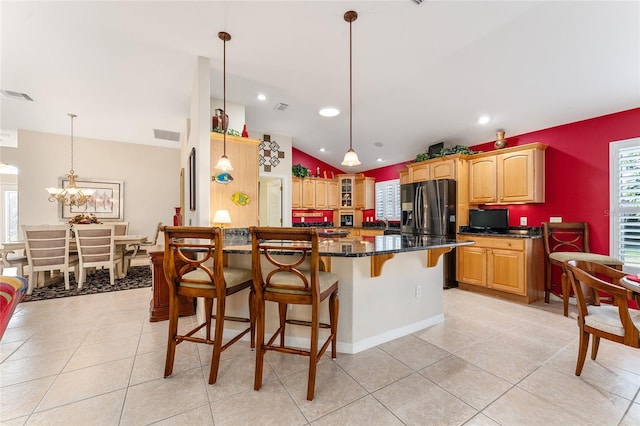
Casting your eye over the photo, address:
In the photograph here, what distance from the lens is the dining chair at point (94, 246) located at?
4.16m

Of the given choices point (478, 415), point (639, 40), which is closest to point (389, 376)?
point (478, 415)

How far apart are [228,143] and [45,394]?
287 centimetres

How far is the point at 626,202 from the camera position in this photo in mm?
3223

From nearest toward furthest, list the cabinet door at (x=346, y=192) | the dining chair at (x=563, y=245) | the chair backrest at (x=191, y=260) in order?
the chair backrest at (x=191, y=260), the dining chair at (x=563, y=245), the cabinet door at (x=346, y=192)

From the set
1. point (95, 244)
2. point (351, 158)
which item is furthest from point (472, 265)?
point (95, 244)

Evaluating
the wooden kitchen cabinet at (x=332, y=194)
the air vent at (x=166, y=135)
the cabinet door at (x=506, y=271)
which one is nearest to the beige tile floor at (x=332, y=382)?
the cabinet door at (x=506, y=271)

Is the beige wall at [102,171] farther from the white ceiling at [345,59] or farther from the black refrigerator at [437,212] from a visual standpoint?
the black refrigerator at [437,212]

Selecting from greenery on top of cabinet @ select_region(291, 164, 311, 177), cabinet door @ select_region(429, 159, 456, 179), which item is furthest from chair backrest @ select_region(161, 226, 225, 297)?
greenery on top of cabinet @ select_region(291, 164, 311, 177)

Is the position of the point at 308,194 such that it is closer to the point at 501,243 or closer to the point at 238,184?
the point at 238,184

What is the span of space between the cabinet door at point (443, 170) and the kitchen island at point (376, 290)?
2134 millimetres

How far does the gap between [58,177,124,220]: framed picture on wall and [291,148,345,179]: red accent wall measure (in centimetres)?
416

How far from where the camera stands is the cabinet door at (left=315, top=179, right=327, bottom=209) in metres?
6.43

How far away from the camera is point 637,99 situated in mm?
3086

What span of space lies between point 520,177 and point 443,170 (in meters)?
1.06
